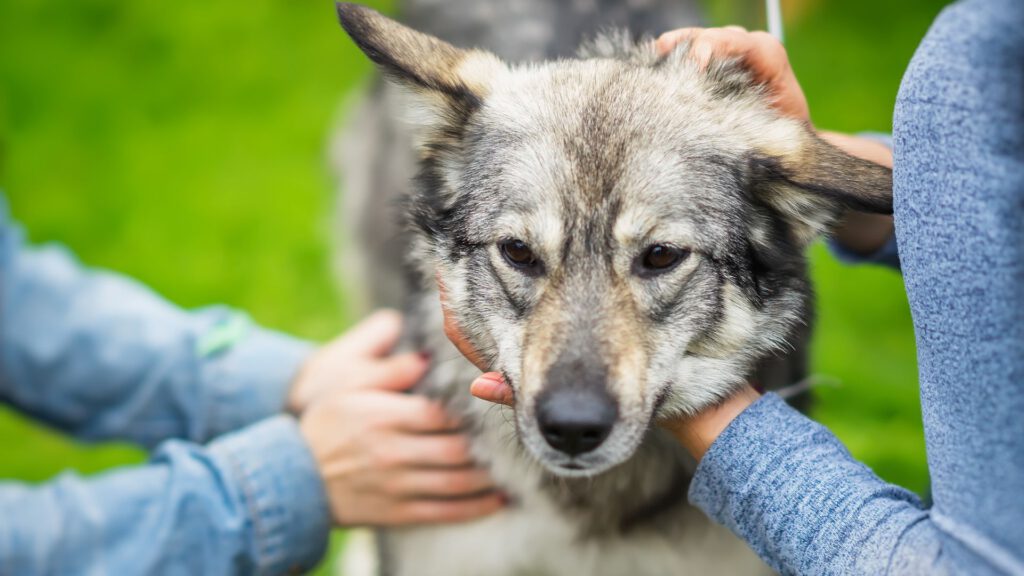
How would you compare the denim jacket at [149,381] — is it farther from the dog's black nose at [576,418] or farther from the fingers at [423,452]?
the dog's black nose at [576,418]

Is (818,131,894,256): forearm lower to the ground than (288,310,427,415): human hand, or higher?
higher

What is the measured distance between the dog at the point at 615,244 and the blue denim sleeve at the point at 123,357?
29.8 inches

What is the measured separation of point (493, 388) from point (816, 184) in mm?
678

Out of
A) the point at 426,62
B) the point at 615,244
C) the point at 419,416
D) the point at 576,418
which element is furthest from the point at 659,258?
the point at 419,416

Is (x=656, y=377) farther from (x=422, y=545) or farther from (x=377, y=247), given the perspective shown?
(x=377, y=247)

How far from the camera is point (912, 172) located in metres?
1.33

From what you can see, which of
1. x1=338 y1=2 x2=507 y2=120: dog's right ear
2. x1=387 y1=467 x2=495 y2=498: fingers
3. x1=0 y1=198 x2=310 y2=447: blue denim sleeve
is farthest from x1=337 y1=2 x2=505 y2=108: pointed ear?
x1=0 y1=198 x2=310 y2=447: blue denim sleeve

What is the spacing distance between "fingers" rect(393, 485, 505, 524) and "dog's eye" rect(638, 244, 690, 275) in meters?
0.77

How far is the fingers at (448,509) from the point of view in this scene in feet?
7.18

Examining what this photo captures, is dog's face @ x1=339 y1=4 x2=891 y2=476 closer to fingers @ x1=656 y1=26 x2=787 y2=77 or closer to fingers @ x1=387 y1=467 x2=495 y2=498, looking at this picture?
fingers @ x1=656 y1=26 x2=787 y2=77

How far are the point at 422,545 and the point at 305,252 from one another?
2371 millimetres

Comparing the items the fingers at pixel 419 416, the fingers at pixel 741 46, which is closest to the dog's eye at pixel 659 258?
the fingers at pixel 741 46

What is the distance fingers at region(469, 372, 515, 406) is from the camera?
1693 mm

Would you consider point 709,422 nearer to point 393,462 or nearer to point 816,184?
point 816,184
